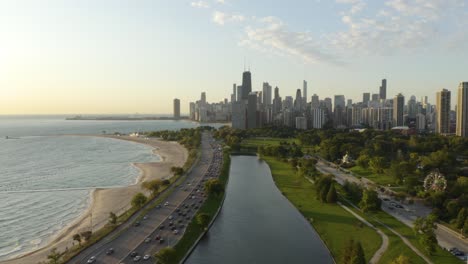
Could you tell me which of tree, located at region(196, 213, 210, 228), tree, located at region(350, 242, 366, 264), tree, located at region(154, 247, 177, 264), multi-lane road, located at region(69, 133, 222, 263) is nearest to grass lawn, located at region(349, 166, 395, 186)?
multi-lane road, located at region(69, 133, 222, 263)

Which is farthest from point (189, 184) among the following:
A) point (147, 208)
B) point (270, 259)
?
point (270, 259)

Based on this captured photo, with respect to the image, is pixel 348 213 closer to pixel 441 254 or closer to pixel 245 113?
pixel 441 254

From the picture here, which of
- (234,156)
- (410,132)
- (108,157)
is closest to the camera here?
(108,157)

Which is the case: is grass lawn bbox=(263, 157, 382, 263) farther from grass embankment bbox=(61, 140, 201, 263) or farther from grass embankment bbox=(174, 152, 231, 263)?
grass embankment bbox=(61, 140, 201, 263)

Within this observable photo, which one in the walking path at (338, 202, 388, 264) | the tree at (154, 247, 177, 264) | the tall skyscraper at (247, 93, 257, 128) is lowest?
A: the walking path at (338, 202, 388, 264)

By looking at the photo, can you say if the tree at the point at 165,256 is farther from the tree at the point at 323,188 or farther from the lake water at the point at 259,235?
the tree at the point at 323,188

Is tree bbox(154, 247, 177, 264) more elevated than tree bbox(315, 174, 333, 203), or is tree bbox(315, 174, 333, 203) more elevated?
tree bbox(315, 174, 333, 203)
